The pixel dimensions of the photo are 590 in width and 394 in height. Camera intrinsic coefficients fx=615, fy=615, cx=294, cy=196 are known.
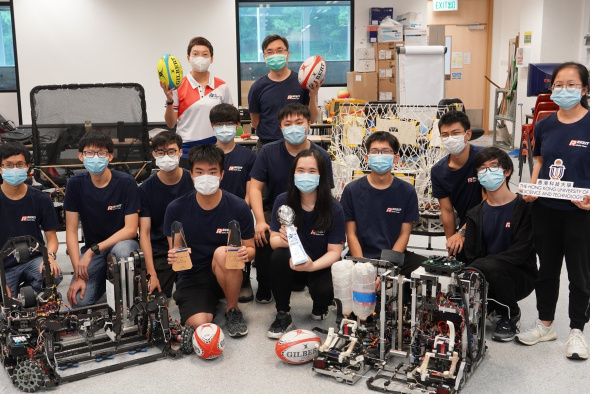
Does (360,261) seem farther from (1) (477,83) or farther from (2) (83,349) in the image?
(1) (477,83)

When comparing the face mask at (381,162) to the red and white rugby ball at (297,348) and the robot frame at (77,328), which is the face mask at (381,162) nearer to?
the red and white rugby ball at (297,348)

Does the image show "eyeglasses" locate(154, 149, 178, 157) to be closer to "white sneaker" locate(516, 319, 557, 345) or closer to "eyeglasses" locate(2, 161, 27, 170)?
"eyeglasses" locate(2, 161, 27, 170)

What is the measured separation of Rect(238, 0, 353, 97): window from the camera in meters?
9.98

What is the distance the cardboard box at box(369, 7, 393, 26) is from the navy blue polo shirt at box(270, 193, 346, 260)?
709cm

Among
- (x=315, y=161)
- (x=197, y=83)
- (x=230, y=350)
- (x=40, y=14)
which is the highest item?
(x=40, y=14)

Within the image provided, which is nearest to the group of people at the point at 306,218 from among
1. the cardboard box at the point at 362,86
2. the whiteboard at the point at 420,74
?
the whiteboard at the point at 420,74

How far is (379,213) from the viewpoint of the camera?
3.78 metres

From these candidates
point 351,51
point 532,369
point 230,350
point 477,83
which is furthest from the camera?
point 477,83

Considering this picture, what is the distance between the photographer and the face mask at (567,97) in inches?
122

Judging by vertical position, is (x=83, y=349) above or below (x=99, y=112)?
below

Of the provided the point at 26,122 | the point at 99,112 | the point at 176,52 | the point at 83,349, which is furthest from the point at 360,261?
the point at 26,122

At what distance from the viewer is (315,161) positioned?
11.7 ft

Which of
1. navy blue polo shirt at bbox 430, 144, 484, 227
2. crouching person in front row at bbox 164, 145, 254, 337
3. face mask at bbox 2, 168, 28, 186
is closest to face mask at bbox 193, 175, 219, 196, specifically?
crouching person in front row at bbox 164, 145, 254, 337

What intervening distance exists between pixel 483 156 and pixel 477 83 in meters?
9.48
